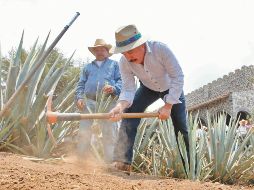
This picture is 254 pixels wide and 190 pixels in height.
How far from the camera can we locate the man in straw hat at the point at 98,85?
4757 mm

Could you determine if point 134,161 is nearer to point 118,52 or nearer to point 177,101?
point 177,101

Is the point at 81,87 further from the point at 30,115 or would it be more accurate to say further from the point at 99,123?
the point at 30,115

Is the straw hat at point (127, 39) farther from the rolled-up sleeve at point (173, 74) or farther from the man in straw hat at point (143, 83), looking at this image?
the rolled-up sleeve at point (173, 74)

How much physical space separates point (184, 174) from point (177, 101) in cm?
64

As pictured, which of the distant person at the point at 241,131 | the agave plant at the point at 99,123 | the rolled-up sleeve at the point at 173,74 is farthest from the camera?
the distant person at the point at 241,131

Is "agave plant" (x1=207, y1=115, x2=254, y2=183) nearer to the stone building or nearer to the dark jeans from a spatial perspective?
the dark jeans

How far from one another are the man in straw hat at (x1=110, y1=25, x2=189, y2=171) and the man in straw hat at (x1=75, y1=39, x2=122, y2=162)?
1.19ft

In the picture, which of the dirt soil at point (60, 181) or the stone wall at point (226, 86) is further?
the stone wall at point (226, 86)

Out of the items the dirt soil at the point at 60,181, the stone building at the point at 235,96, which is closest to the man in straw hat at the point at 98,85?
the dirt soil at the point at 60,181

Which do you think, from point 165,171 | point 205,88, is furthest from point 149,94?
point 205,88

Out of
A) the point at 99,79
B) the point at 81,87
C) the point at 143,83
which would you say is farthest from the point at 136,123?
the point at 81,87

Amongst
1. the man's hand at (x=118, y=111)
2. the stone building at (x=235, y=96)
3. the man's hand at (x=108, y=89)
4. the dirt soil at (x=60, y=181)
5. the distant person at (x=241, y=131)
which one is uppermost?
the stone building at (x=235, y=96)

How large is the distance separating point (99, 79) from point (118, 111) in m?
1.22

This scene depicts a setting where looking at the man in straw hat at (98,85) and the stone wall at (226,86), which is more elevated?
the stone wall at (226,86)
